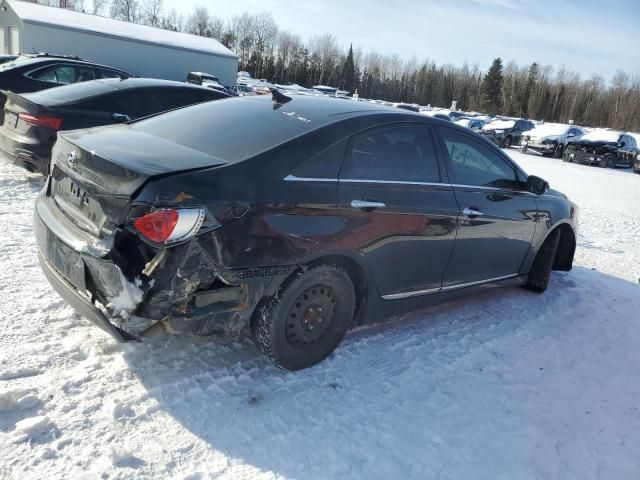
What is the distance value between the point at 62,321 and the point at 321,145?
6.86 feet

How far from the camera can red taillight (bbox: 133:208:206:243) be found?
257cm

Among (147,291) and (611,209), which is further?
(611,209)

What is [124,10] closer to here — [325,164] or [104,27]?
[104,27]

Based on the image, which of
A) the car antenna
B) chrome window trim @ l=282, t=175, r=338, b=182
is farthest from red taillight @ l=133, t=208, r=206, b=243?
the car antenna

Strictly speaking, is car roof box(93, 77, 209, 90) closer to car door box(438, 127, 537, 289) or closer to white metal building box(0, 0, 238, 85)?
car door box(438, 127, 537, 289)

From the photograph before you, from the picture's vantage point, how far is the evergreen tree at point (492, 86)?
79.6m

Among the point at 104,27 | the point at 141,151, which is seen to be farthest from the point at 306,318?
the point at 104,27

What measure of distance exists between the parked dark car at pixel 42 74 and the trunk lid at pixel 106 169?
6.01 m

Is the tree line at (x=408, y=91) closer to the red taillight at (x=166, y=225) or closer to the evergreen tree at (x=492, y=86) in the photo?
the evergreen tree at (x=492, y=86)

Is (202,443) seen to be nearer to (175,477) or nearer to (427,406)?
(175,477)

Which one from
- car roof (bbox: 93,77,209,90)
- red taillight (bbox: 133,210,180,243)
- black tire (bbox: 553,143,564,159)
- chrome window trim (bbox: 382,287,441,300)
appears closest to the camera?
red taillight (bbox: 133,210,180,243)

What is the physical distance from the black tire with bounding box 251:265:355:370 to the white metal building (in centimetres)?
3350

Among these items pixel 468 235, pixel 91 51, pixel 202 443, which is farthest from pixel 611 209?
pixel 91 51

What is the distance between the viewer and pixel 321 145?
3201 mm
